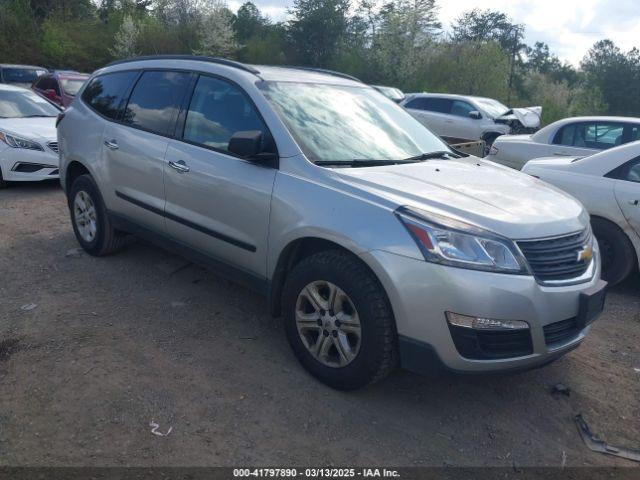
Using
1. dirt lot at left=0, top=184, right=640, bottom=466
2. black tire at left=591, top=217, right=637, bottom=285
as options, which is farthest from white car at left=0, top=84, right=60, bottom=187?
black tire at left=591, top=217, right=637, bottom=285

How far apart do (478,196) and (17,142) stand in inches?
285

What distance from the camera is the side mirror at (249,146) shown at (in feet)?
11.5

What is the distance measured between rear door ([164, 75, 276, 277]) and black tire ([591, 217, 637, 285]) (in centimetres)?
347

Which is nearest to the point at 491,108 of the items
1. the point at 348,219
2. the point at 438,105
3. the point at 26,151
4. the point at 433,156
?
the point at 438,105

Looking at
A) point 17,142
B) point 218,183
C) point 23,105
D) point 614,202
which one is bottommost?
point 17,142

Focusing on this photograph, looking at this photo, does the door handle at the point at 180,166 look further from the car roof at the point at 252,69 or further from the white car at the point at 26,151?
the white car at the point at 26,151

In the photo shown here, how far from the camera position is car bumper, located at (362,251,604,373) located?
2.85 m

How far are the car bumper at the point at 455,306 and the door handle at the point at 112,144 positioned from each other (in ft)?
9.39

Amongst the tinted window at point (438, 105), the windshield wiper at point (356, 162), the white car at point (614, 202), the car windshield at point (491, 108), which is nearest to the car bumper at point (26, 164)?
the windshield wiper at point (356, 162)

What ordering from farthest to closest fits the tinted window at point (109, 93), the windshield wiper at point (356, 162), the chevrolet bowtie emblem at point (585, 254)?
the tinted window at point (109, 93) < the windshield wiper at point (356, 162) < the chevrolet bowtie emblem at point (585, 254)

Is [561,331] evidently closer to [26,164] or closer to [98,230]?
[98,230]

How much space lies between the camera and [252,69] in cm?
414

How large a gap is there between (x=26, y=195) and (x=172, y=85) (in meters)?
4.73

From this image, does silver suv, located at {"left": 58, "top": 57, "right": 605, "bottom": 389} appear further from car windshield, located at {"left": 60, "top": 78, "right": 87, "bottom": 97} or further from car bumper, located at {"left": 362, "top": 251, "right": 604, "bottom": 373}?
car windshield, located at {"left": 60, "top": 78, "right": 87, "bottom": 97}
